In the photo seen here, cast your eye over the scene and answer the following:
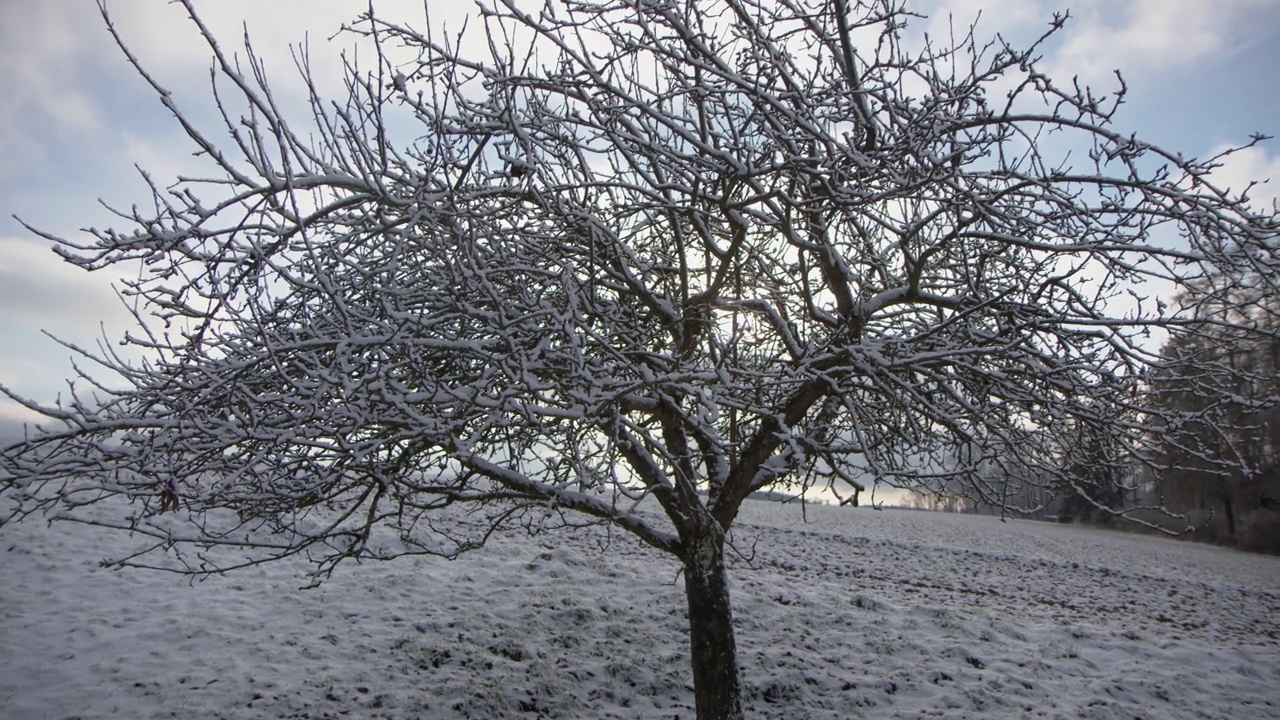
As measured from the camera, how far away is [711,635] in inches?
197

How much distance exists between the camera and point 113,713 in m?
5.30

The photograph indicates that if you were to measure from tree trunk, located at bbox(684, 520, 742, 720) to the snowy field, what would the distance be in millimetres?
1020

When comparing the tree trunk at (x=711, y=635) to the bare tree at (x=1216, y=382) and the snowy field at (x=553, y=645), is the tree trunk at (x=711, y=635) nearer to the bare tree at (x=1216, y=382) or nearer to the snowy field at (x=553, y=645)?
the snowy field at (x=553, y=645)

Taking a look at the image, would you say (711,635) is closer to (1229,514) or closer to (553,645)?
(553,645)

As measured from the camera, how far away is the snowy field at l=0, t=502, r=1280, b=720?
5898 millimetres

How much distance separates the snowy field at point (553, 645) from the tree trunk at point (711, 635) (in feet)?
3.35

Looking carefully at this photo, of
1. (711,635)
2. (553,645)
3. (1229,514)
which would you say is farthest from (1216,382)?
(1229,514)

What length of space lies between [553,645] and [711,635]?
2.81 m

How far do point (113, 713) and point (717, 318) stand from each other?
562 cm

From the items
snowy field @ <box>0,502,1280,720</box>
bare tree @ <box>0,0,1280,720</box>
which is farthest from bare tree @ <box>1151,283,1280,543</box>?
snowy field @ <box>0,502,1280,720</box>

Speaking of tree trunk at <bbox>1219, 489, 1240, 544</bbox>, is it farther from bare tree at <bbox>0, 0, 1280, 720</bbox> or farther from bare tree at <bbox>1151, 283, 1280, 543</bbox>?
bare tree at <bbox>0, 0, 1280, 720</bbox>

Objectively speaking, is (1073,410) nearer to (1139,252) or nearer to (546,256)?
(1139,252)

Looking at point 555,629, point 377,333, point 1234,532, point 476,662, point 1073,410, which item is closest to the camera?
point 377,333

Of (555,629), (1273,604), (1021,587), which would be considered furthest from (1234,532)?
(555,629)
